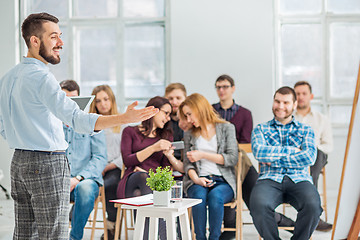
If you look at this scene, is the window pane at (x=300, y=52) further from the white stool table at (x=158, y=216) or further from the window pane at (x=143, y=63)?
the white stool table at (x=158, y=216)

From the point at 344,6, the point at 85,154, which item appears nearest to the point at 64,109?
the point at 85,154

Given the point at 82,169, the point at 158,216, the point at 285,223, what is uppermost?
the point at 82,169

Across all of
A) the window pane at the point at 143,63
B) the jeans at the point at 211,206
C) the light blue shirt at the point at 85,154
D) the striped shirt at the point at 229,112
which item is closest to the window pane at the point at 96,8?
the window pane at the point at 143,63

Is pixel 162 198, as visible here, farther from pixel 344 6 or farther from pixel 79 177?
pixel 344 6

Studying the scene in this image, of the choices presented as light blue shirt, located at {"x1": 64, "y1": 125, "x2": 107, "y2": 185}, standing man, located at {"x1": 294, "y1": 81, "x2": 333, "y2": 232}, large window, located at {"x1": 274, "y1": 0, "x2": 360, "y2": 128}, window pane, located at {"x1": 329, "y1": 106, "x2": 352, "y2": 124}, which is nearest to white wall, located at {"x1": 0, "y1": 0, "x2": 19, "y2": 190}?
light blue shirt, located at {"x1": 64, "y1": 125, "x2": 107, "y2": 185}

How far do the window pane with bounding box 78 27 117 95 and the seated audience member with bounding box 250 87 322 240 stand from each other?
323cm

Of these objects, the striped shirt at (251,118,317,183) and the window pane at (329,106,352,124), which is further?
the window pane at (329,106,352,124)

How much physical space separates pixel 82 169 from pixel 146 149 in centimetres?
53

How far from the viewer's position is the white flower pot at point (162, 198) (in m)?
2.51

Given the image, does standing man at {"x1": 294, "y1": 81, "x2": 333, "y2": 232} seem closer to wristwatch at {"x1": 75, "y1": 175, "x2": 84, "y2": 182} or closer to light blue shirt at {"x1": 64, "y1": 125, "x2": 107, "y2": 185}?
light blue shirt at {"x1": 64, "y1": 125, "x2": 107, "y2": 185}

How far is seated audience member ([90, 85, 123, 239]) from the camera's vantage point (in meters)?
3.78

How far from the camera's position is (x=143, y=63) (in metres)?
6.18

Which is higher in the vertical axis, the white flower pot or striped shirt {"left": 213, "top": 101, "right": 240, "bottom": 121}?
striped shirt {"left": 213, "top": 101, "right": 240, "bottom": 121}

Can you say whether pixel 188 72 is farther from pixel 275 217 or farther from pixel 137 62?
pixel 275 217
